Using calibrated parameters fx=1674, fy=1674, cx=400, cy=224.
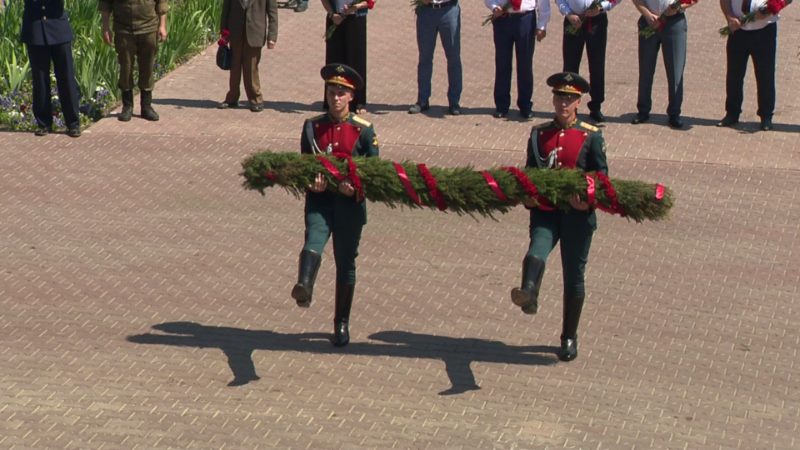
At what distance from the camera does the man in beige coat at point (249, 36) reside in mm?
16469

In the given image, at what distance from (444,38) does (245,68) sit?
6.57 ft

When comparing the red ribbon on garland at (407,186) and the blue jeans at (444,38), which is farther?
the blue jeans at (444,38)

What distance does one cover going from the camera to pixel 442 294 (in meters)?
11.5

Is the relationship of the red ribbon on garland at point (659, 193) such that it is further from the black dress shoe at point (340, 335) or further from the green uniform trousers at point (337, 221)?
the black dress shoe at point (340, 335)

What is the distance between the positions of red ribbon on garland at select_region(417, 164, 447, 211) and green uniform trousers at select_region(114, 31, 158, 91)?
6.74 metres

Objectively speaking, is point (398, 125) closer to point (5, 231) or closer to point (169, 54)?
point (169, 54)

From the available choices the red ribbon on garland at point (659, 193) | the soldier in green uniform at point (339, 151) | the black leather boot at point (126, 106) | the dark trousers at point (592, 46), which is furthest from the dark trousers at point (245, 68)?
the red ribbon on garland at point (659, 193)

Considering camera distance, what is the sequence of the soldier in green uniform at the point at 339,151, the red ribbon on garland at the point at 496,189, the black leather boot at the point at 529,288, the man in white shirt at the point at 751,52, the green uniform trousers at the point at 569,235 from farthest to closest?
1. the man in white shirt at the point at 751,52
2. the soldier in green uniform at the point at 339,151
3. the green uniform trousers at the point at 569,235
4. the red ribbon on garland at the point at 496,189
5. the black leather boot at the point at 529,288

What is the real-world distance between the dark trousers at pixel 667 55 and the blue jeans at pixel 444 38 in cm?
179

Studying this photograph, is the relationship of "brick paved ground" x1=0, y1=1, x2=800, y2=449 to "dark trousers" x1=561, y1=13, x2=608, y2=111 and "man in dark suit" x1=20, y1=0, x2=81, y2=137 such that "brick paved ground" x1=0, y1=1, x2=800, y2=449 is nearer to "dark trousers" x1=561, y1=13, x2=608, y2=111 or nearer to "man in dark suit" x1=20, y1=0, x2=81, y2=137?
"man in dark suit" x1=20, y1=0, x2=81, y2=137

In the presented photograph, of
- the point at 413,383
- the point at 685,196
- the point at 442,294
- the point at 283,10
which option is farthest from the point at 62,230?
the point at 283,10

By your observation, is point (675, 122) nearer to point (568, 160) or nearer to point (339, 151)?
point (568, 160)

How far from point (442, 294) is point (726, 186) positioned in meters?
3.86

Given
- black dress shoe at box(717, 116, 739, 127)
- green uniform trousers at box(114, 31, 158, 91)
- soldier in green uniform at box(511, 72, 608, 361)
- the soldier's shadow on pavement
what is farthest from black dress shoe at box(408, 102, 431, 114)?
soldier in green uniform at box(511, 72, 608, 361)
